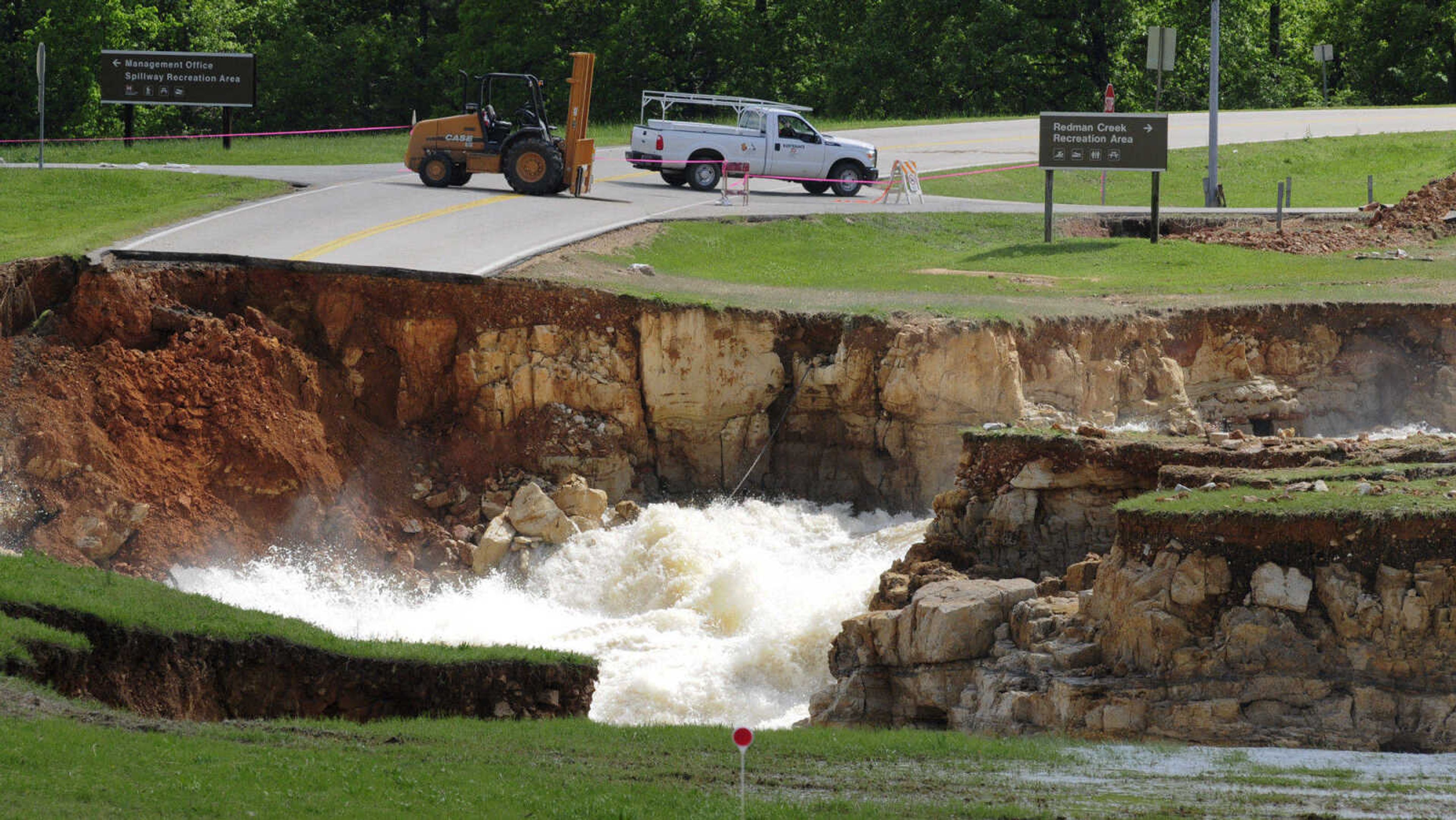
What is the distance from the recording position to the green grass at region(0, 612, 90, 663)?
15.0 metres

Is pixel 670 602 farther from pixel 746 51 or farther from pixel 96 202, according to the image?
pixel 746 51

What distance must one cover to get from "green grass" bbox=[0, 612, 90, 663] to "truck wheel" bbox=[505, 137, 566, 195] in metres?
20.5

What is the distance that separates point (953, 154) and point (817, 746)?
33.6m

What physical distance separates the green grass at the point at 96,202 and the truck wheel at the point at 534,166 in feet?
15.0

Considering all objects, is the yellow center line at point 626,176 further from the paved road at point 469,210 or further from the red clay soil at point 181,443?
the red clay soil at point 181,443

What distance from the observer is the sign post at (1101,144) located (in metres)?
36.2

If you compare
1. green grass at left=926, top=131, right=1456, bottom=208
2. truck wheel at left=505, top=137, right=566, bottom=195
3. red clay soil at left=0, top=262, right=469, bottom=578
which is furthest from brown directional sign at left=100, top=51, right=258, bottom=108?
green grass at left=926, top=131, right=1456, bottom=208

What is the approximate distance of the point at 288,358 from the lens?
2675 cm

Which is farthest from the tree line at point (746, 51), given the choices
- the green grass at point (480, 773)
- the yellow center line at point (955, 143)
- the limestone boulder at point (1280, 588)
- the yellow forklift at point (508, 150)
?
the green grass at point (480, 773)

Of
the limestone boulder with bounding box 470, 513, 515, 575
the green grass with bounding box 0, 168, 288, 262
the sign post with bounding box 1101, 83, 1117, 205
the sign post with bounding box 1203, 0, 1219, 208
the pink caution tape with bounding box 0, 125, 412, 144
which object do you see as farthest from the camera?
the pink caution tape with bounding box 0, 125, 412, 144

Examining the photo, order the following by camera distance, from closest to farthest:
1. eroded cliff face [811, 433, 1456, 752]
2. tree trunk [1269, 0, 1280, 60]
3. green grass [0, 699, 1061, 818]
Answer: green grass [0, 699, 1061, 818] → eroded cliff face [811, 433, 1456, 752] → tree trunk [1269, 0, 1280, 60]

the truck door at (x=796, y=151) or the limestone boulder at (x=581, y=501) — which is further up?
the truck door at (x=796, y=151)

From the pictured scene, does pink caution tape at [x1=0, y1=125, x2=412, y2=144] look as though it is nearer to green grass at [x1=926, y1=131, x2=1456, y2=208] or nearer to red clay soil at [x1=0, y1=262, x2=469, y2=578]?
green grass at [x1=926, y1=131, x2=1456, y2=208]

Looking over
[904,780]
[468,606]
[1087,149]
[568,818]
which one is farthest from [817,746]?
[1087,149]
